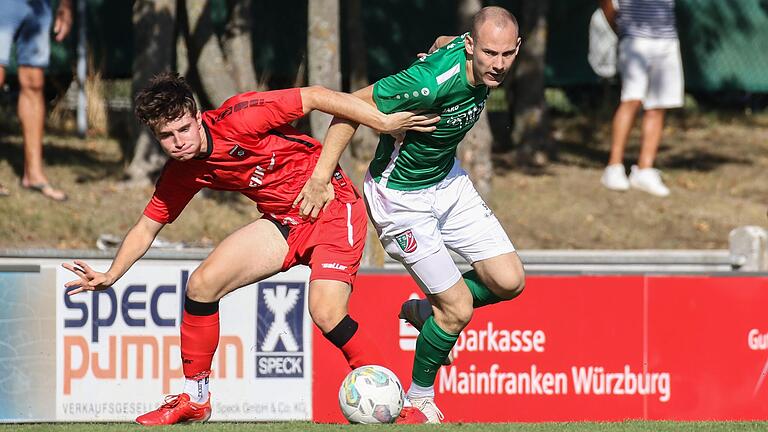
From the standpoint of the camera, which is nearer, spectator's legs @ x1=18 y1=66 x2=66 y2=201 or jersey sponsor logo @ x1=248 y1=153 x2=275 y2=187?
jersey sponsor logo @ x1=248 y1=153 x2=275 y2=187

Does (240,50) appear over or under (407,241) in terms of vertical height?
over

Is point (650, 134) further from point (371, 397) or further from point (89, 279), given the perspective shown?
point (89, 279)

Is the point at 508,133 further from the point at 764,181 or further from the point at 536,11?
the point at 764,181

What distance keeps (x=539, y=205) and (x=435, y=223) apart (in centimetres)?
667

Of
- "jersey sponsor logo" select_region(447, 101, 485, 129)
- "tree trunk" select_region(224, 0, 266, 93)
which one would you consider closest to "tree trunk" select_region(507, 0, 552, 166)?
"tree trunk" select_region(224, 0, 266, 93)

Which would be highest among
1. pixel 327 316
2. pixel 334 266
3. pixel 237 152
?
pixel 237 152

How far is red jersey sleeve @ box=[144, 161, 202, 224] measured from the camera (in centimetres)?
721

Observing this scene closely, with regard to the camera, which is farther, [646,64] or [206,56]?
[206,56]

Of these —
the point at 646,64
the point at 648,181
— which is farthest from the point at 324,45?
the point at 648,181

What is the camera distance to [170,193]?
7.25 metres

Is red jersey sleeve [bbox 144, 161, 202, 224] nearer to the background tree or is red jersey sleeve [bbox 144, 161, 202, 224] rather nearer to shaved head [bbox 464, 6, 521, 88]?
shaved head [bbox 464, 6, 521, 88]

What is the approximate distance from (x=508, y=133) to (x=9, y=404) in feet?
29.2

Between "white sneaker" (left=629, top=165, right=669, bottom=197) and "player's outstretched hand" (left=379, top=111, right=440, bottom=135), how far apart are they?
7328 mm

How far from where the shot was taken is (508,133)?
652 inches
